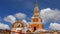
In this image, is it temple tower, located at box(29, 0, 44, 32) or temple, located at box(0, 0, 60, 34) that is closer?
temple, located at box(0, 0, 60, 34)

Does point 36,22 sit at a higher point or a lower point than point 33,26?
higher

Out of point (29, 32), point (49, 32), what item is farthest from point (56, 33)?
point (29, 32)

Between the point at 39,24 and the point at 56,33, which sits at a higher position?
the point at 39,24

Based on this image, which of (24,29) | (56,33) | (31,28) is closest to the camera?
(56,33)

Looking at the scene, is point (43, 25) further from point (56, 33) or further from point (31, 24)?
point (56, 33)

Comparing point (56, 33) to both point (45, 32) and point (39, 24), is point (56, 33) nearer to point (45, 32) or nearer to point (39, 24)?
point (45, 32)

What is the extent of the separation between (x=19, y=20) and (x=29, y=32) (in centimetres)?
455

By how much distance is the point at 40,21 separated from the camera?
55.5 meters

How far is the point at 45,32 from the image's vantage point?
4891 centimetres

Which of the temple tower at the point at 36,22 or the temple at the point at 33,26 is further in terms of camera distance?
the temple tower at the point at 36,22

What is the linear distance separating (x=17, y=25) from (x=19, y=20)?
145 cm

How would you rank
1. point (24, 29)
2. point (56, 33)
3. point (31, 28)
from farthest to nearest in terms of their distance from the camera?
point (31, 28) → point (24, 29) → point (56, 33)

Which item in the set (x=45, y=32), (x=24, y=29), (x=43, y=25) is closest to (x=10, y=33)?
(x=24, y=29)

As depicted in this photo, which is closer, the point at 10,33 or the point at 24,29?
the point at 10,33
